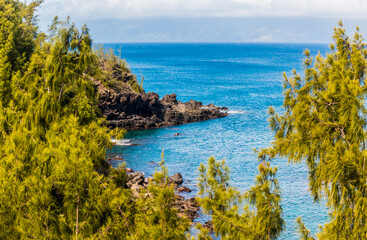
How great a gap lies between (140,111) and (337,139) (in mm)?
58884

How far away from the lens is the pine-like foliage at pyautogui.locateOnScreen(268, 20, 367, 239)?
11344mm

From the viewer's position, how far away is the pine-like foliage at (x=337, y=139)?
11.3 m

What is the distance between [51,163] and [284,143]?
28.6 ft

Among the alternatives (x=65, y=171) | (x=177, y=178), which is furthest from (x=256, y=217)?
(x=177, y=178)

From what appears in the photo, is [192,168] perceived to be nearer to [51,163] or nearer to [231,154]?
[231,154]

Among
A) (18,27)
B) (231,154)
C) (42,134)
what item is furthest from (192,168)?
(42,134)

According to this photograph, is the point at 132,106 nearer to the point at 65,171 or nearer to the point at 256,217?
the point at 65,171

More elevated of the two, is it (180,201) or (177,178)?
(177,178)

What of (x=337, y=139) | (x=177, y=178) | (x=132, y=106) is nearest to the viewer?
(x=337, y=139)

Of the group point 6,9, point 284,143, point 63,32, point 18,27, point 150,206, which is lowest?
point 150,206

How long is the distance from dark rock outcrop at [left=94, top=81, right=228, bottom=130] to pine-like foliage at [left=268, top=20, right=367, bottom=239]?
51486 millimetres

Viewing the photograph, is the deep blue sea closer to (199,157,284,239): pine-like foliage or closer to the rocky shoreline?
the rocky shoreline

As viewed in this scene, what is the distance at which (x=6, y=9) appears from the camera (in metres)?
42.6

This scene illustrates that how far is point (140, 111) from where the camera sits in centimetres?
6975
